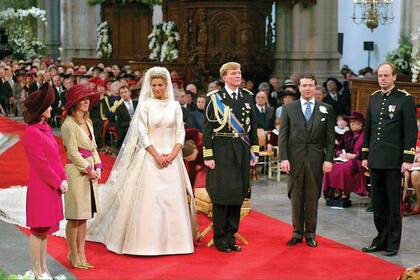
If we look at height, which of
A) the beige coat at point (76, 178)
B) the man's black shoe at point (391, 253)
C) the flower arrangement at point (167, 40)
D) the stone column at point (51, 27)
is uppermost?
the stone column at point (51, 27)

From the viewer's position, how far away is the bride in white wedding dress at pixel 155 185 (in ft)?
29.8

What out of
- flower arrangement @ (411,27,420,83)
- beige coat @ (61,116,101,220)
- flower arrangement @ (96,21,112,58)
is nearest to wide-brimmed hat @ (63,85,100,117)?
beige coat @ (61,116,101,220)

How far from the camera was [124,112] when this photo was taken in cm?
1606

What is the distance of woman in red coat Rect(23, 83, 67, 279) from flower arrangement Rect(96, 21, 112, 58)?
2177cm

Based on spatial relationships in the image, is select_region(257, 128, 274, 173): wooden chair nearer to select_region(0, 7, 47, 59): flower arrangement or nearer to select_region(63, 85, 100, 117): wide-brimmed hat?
select_region(63, 85, 100, 117): wide-brimmed hat

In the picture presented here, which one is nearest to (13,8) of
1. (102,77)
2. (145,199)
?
(102,77)

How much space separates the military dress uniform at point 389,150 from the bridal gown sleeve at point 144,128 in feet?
7.44

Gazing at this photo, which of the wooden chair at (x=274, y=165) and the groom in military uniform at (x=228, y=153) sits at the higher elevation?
the groom in military uniform at (x=228, y=153)

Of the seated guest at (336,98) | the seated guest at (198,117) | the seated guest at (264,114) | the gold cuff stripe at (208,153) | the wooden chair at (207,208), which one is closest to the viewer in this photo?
the gold cuff stripe at (208,153)

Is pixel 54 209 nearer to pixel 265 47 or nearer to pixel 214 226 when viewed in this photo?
pixel 214 226

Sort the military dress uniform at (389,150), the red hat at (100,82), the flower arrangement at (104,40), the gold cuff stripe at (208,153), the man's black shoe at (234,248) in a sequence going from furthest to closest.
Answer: the flower arrangement at (104,40)
the red hat at (100,82)
the man's black shoe at (234,248)
the gold cuff stripe at (208,153)
the military dress uniform at (389,150)

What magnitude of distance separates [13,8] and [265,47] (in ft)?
77.3

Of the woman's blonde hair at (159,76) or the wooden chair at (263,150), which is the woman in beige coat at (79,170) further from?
the wooden chair at (263,150)

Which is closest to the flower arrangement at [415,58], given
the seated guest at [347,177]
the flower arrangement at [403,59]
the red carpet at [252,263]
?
the flower arrangement at [403,59]
